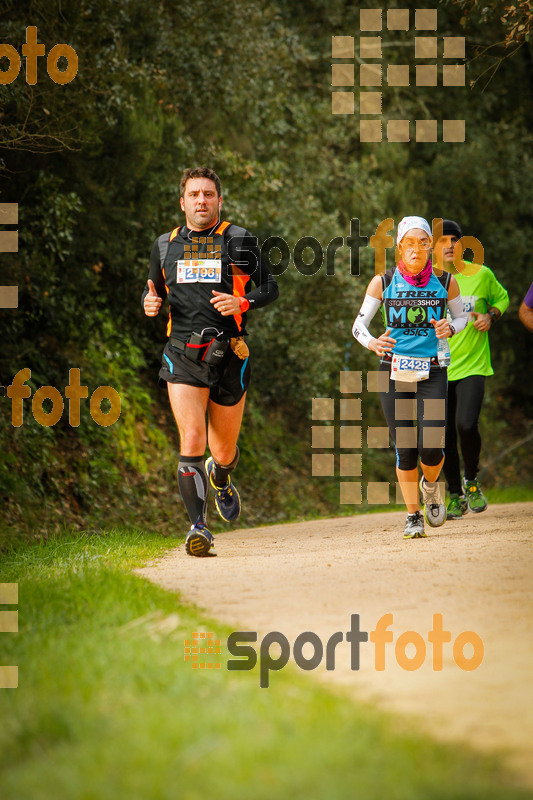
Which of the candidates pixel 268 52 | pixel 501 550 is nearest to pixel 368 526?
pixel 501 550

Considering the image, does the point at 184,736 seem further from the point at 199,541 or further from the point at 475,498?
the point at 475,498

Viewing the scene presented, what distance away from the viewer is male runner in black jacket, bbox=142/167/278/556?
717cm

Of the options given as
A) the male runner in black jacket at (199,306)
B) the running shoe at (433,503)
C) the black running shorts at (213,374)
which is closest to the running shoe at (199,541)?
the male runner in black jacket at (199,306)

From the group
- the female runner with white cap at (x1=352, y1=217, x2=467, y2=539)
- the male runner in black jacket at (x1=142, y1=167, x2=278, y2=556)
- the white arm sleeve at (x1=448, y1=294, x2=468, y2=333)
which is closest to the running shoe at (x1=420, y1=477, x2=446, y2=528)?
the female runner with white cap at (x1=352, y1=217, x2=467, y2=539)

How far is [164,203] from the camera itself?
1352cm

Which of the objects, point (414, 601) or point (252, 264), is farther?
point (252, 264)

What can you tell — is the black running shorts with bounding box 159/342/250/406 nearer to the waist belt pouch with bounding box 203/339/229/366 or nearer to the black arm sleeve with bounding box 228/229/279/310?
the waist belt pouch with bounding box 203/339/229/366

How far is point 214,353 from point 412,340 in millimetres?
1510

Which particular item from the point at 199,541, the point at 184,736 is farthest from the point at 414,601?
the point at 199,541

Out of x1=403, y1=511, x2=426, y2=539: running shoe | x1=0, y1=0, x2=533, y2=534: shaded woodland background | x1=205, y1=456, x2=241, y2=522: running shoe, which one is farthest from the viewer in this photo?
x1=0, y1=0, x2=533, y2=534: shaded woodland background

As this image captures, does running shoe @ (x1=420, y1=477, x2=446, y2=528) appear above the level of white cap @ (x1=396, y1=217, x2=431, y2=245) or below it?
below

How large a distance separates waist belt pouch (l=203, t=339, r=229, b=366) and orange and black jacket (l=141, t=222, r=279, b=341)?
0.34 ft

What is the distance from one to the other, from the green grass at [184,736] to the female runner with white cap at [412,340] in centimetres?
344

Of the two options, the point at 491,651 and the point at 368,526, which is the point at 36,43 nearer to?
the point at 368,526
